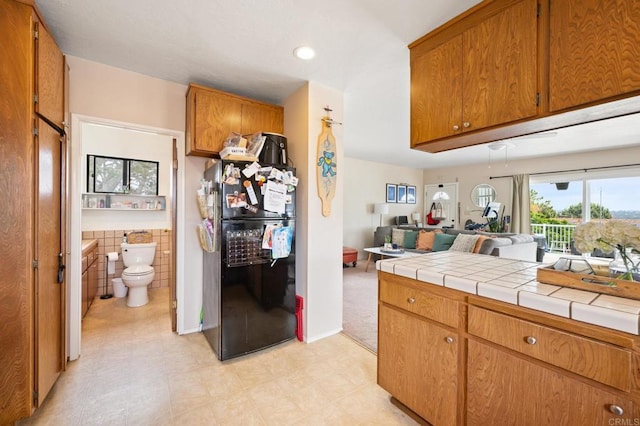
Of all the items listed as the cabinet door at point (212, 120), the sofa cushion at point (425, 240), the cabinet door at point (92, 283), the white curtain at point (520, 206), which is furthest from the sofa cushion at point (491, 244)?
the cabinet door at point (92, 283)

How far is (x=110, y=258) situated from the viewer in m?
3.46

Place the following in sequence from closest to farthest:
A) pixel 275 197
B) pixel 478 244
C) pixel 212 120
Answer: pixel 275 197 → pixel 212 120 → pixel 478 244

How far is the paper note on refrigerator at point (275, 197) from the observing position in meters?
2.26

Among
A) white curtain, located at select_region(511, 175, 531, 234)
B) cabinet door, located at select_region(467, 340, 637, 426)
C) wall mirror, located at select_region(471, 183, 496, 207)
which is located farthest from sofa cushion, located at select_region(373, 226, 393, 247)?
cabinet door, located at select_region(467, 340, 637, 426)

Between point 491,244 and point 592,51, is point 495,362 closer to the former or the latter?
point 592,51

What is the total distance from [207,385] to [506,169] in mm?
7371

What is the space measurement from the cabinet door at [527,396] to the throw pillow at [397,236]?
487cm

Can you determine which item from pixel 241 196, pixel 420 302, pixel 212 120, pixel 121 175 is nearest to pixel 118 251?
pixel 121 175

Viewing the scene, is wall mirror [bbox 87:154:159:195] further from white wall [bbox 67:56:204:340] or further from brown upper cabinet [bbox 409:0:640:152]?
brown upper cabinet [bbox 409:0:640:152]

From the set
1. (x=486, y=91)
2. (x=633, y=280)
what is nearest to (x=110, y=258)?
(x=486, y=91)

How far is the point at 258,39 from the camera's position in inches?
74.4

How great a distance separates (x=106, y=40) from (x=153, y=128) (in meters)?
0.69

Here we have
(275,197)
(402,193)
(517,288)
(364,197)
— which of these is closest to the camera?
(517,288)

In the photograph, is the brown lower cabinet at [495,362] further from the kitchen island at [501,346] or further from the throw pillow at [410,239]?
the throw pillow at [410,239]
